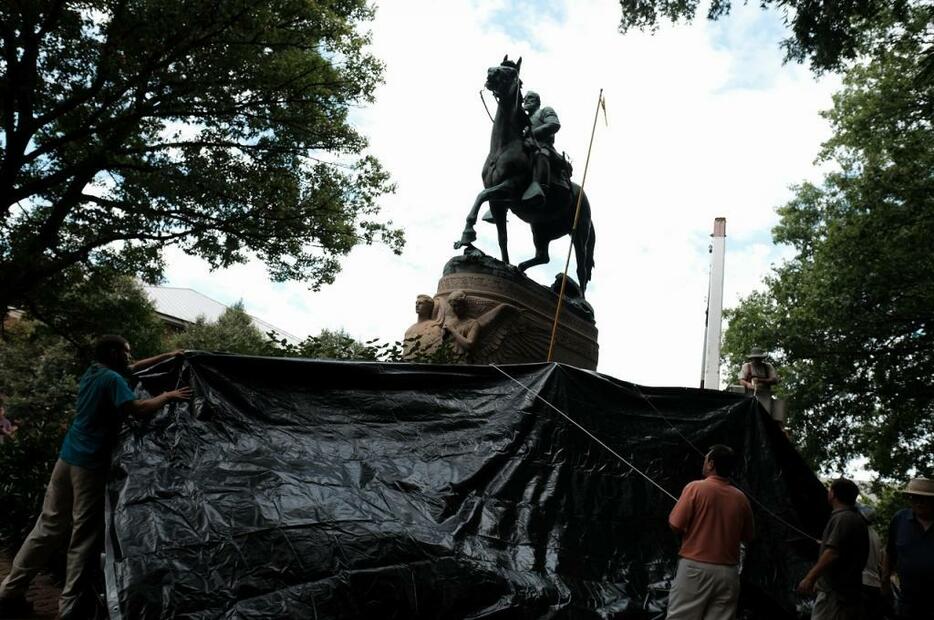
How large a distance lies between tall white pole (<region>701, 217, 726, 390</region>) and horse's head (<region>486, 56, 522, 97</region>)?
27.4 feet

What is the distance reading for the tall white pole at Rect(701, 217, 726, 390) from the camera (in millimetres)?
16938

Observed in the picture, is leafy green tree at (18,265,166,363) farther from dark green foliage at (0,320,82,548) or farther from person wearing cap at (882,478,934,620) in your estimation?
person wearing cap at (882,478,934,620)

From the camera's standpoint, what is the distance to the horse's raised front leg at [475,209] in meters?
10.2

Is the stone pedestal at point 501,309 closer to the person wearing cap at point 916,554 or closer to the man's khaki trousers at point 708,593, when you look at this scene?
the person wearing cap at point 916,554

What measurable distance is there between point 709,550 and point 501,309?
19.5 feet

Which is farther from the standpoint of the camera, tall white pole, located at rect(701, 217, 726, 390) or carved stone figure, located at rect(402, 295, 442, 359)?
tall white pole, located at rect(701, 217, 726, 390)

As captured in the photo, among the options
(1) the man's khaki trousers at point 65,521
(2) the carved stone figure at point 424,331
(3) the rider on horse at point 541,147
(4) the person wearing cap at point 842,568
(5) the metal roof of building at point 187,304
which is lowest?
(1) the man's khaki trousers at point 65,521

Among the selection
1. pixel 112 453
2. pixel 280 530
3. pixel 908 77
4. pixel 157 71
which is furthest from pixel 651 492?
pixel 908 77

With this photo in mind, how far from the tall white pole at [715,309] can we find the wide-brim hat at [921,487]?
11188 millimetres

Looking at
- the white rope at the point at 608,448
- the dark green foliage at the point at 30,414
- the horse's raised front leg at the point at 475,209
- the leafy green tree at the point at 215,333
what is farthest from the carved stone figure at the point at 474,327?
the leafy green tree at the point at 215,333

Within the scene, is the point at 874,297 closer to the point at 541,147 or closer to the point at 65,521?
the point at 541,147

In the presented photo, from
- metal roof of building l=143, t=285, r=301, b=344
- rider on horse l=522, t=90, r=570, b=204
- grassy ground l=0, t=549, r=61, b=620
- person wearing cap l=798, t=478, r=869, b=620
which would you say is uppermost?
metal roof of building l=143, t=285, r=301, b=344

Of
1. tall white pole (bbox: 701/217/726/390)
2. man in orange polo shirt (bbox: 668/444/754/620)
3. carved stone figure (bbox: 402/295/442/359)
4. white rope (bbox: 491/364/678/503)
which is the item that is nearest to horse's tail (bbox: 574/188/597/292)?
carved stone figure (bbox: 402/295/442/359)

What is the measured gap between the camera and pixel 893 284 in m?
17.0
